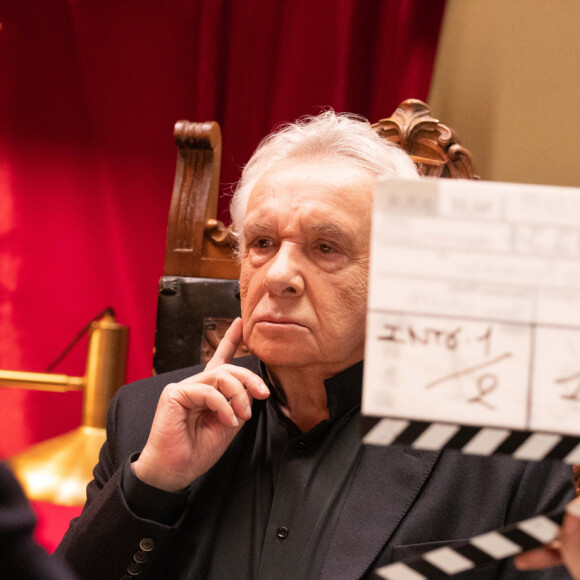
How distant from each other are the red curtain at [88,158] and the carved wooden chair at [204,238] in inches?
14.9

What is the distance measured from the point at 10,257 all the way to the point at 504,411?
205 centimetres

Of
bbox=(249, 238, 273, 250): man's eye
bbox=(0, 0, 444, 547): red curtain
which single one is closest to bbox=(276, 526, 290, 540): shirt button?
bbox=(249, 238, 273, 250): man's eye

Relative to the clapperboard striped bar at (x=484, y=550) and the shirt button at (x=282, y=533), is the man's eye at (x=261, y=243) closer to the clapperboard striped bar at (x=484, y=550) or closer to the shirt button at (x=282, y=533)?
the shirt button at (x=282, y=533)

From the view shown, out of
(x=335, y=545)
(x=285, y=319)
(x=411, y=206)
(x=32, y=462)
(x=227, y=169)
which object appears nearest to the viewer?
(x=411, y=206)

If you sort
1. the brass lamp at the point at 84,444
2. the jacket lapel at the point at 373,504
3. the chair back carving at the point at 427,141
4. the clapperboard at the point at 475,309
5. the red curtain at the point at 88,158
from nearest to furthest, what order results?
1. the clapperboard at the point at 475,309
2. the jacket lapel at the point at 373,504
3. the brass lamp at the point at 84,444
4. the chair back carving at the point at 427,141
5. the red curtain at the point at 88,158

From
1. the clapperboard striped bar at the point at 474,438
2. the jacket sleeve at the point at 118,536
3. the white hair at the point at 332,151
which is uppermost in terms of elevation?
the white hair at the point at 332,151

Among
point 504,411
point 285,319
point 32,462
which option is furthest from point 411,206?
point 32,462

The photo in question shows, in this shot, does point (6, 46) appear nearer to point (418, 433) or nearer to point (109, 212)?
point (109, 212)

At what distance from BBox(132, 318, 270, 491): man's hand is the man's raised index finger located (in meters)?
0.10

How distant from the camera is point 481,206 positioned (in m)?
0.70

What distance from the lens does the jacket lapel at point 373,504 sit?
1.09 m

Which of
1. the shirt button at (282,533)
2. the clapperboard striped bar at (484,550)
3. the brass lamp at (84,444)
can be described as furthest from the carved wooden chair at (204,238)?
the clapperboard striped bar at (484,550)

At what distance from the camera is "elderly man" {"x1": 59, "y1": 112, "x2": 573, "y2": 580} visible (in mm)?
1137

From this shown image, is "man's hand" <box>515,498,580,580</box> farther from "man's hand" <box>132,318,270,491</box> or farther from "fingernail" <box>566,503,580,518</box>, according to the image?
"man's hand" <box>132,318,270,491</box>
